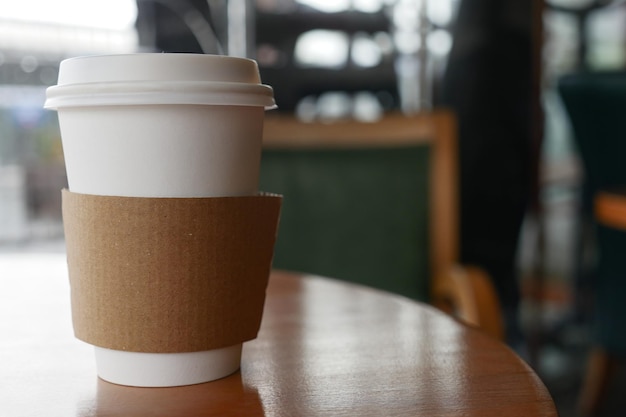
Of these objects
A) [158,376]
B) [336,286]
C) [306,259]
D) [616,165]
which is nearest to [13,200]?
[306,259]

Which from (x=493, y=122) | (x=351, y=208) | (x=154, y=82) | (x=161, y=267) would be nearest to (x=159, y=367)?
(x=161, y=267)

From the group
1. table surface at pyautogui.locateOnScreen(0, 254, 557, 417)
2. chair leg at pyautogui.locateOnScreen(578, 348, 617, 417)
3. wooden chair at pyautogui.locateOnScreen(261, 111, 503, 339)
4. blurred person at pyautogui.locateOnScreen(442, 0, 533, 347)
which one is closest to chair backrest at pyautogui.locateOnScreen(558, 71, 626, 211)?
chair leg at pyautogui.locateOnScreen(578, 348, 617, 417)

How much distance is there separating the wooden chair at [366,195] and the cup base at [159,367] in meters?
1.16

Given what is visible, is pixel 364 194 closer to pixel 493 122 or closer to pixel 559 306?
pixel 493 122

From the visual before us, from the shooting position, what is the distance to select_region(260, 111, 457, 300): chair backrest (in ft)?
5.62

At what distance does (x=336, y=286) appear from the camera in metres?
1.01

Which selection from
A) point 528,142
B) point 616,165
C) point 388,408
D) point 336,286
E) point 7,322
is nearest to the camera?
point 388,408

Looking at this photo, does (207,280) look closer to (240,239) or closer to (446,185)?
(240,239)

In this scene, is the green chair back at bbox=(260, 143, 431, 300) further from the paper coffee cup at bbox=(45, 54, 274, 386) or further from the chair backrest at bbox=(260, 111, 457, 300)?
the paper coffee cup at bbox=(45, 54, 274, 386)

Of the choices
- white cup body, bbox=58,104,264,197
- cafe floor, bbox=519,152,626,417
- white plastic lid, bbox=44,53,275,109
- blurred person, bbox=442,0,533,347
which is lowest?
cafe floor, bbox=519,152,626,417

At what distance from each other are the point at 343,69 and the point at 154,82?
9.73 feet

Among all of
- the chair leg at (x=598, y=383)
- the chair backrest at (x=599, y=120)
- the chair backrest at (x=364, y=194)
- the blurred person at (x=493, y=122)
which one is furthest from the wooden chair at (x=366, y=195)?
A: the blurred person at (x=493, y=122)

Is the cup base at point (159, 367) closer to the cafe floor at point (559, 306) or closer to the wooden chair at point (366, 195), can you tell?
the wooden chair at point (366, 195)

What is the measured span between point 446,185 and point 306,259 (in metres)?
0.36
